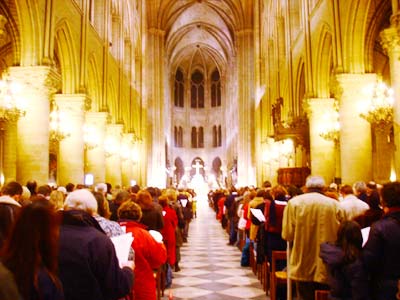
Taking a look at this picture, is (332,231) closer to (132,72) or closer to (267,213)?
(267,213)

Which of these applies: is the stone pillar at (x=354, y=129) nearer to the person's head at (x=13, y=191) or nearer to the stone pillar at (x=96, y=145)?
the person's head at (x=13, y=191)

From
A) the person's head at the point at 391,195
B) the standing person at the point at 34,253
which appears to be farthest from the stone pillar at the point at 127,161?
the standing person at the point at 34,253

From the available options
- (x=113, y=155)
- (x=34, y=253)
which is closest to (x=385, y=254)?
(x=34, y=253)

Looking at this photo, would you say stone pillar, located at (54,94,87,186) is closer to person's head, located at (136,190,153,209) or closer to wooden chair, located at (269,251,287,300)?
person's head, located at (136,190,153,209)

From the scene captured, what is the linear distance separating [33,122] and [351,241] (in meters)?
10.1

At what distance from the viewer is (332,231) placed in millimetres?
5449

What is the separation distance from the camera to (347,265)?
382 cm

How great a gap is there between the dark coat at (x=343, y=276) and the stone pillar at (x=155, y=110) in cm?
3348

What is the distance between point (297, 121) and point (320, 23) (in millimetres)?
4053

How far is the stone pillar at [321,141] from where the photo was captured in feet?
51.9

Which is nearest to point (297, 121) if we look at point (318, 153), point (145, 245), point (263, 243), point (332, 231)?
point (318, 153)

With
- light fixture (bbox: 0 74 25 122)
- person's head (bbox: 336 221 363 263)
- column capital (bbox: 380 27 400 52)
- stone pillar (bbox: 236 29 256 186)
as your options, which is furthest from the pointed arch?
stone pillar (bbox: 236 29 256 186)

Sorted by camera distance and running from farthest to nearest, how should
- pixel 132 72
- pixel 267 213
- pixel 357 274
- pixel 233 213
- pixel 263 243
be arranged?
1. pixel 132 72
2. pixel 233 213
3. pixel 263 243
4. pixel 267 213
5. pixel 357 274

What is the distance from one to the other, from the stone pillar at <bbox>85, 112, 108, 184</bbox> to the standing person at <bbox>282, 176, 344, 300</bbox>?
13.3 m
